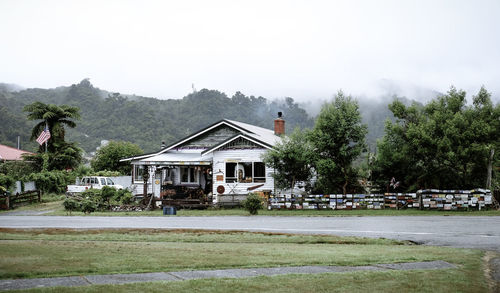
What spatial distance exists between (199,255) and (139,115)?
9468 cm

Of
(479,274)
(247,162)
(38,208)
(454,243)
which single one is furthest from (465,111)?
(38,208)

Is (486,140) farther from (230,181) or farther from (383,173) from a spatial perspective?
(230,181)

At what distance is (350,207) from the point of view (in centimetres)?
2961

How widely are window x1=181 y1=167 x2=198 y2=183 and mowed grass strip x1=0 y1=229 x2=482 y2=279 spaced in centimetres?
2501

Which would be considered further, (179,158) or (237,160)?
(179,158)

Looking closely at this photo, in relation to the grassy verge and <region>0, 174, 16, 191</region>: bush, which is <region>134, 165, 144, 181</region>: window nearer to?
<region>0, 174, 16, 191</region>: bush

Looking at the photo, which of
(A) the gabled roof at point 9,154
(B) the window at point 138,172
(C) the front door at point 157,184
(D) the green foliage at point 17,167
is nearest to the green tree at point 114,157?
(A) the gabled roof at point 9,154

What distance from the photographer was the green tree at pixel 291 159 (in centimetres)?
3125

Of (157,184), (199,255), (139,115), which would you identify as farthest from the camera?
(139,115)

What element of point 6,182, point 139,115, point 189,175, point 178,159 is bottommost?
point 6,182

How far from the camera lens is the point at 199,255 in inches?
429

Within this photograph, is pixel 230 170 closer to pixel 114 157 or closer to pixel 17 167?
pixel 17 167

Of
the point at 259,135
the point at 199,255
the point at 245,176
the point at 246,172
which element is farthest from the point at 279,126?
the point at 199,255

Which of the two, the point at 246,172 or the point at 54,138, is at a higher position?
the point at 54,138
